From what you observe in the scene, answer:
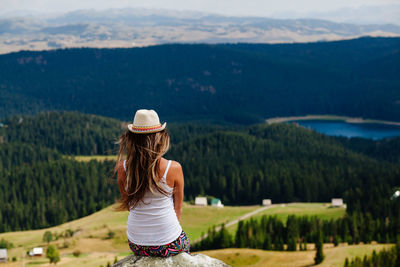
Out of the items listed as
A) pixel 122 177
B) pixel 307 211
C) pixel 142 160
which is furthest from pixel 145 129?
pixel 307 211

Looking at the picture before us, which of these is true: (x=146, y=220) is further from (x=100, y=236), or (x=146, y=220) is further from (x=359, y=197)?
(x=359, y=197)

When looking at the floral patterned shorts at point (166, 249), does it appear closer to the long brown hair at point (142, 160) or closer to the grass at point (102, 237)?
the long brown hair at point (142, 160)

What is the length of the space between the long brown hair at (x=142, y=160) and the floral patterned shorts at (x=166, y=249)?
124 centimetres

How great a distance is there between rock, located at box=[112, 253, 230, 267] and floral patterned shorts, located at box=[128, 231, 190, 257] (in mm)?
121

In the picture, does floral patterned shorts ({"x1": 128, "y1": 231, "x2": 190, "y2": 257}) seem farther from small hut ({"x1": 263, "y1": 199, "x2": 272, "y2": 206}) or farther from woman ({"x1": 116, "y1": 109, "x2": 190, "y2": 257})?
small hut ({"x1": 263, "y1": 199, "x2": 272, "y2": 206})

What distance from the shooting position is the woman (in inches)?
534

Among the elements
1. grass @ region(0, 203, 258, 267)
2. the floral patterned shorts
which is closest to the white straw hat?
the floral patterned shorts

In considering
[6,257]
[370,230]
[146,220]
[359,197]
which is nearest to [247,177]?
[359,197]

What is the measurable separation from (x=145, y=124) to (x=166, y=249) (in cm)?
332

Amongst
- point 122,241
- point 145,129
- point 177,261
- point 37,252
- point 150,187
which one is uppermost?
point 145,129

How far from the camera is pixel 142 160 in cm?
1359

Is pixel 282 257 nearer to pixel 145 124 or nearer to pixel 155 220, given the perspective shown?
pixel 155 220

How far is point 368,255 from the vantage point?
80.9 meters

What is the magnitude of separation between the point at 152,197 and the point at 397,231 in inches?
4474
